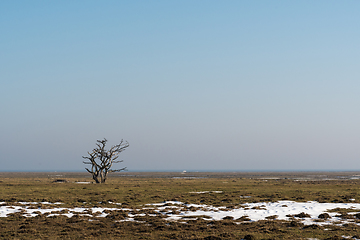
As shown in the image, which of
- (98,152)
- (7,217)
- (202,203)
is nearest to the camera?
(7,217)

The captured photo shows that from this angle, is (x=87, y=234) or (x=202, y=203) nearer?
(x=87, y=234)

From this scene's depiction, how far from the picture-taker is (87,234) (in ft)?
57.3

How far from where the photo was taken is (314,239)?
52.6 ft

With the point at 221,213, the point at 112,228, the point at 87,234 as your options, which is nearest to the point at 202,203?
the point at 221,213

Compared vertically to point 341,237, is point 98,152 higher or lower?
higher

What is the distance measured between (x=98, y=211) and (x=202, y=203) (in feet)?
33.0

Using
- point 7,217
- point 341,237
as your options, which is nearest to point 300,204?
point 341,237

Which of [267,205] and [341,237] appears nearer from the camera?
[341,237]

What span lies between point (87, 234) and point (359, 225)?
52.8ft

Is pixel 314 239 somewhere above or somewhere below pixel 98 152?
below

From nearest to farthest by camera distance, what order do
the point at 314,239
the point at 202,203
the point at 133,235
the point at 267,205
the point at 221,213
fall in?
the point at 314,239, the point at 133,235, the point at 221,213, the point at 267,205, the point at 202,203

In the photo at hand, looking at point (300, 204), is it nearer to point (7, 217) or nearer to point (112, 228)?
point (112, 228)

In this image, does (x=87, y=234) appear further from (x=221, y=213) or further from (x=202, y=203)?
(x=202, y=203)

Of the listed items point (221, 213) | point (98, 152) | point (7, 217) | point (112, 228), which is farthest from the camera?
point (98, 152)
